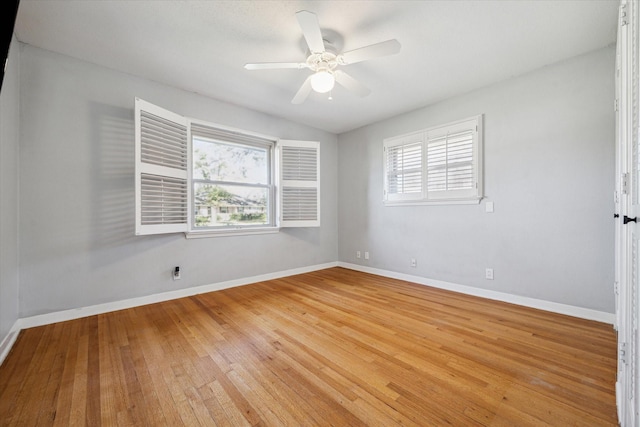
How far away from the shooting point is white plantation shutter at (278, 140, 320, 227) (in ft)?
13.6

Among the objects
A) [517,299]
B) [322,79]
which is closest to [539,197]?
[517,299]

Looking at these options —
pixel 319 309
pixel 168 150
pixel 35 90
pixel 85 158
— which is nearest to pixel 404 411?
pixel 319 309

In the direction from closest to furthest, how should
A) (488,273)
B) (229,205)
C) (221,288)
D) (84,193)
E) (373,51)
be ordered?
(373,51) < (84,193) < (488,273) < (221,288) < (229,205)

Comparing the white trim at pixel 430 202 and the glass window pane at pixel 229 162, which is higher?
the glass window pane at pixel 229 162

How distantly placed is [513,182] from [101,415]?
13.0ft

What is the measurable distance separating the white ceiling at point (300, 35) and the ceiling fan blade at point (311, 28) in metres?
0.25

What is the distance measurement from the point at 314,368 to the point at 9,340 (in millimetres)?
2408

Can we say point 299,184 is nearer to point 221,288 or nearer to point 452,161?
point 221,288

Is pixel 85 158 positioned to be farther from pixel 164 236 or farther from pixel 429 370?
pixel 429 370

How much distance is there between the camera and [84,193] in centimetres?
261

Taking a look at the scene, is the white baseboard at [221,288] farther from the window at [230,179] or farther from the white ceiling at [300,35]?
the white ceiling at [300,35]

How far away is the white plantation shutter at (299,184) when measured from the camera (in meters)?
4.13

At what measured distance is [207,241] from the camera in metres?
3.48

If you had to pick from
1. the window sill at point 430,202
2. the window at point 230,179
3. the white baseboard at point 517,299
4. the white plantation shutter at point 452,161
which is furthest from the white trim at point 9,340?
the white plantation shutter at point 452,161
